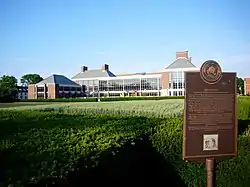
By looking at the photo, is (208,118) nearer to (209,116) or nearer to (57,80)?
(209,116)

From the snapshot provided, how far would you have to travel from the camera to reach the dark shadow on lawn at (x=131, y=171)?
4.19m

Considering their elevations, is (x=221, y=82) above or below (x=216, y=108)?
above

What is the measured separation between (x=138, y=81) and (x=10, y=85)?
26033 mm

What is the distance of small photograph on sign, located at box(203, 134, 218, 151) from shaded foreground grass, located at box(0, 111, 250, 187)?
1.33 metres

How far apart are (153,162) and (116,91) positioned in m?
69.5

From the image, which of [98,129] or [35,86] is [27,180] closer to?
[98,129]

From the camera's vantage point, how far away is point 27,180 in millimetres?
3492

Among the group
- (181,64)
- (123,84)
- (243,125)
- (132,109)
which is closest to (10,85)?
(123,84)

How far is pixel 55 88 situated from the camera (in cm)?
7069

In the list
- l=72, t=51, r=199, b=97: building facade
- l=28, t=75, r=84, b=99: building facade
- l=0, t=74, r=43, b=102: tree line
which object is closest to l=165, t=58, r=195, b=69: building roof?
l=72, t=51, r=199, b=97: building facade

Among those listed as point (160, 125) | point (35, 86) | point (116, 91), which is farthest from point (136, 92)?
point (160, 125)

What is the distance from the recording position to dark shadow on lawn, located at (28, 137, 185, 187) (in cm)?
419

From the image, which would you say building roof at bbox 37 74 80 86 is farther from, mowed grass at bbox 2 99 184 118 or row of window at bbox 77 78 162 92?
mowed grass at bbox 2 99 184 118

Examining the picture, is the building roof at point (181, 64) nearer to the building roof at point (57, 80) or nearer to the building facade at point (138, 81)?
the building facade at point (138, 81)
